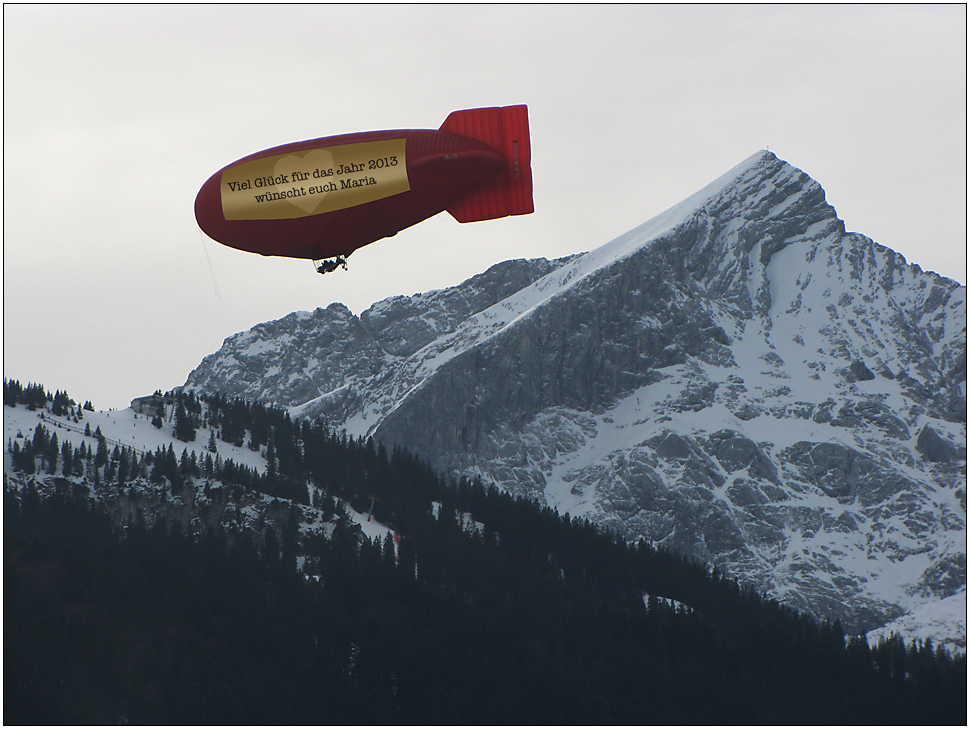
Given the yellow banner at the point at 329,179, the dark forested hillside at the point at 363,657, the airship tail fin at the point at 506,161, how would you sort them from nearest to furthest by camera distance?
the yellow banner at the point at 329,179, the airship tail fin at the point at 506,161, the dark forested hillside at the point at 363,657

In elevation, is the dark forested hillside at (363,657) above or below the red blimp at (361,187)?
below

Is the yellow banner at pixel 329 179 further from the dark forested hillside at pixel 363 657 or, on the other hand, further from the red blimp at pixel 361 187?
the dark forested hillside at pixel 363 657

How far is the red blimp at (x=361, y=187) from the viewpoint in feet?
250

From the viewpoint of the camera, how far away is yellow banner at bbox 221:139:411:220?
2987 inches

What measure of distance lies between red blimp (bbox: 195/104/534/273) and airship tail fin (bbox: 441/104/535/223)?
58 mm

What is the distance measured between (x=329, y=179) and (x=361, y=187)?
186 cm

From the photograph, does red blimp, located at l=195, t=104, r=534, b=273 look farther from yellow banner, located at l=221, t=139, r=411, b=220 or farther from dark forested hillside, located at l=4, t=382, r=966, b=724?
dark forested hillside, located at l=4, t=382, r=966, b=724

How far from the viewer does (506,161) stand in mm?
78562

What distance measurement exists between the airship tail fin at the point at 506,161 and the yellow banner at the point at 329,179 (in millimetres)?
4493

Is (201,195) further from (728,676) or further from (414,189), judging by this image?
(728,676)

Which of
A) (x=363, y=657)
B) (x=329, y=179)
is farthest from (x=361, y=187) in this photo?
(x=363, y=657)

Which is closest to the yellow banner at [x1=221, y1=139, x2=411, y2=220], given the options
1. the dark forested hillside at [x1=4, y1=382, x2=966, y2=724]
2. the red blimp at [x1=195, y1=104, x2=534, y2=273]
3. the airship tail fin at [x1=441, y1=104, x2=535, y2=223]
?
the red blimp at [x1=195, y1=104, x2=534, y2=273]

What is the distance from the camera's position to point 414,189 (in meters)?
76.4

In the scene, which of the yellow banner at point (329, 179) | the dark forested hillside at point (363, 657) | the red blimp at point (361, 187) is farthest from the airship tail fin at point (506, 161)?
the dark forested hillside at point (363, 657)
